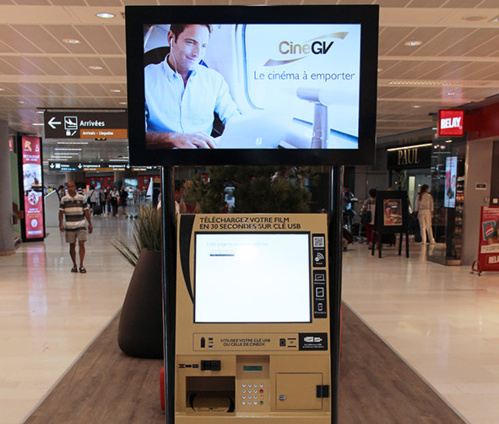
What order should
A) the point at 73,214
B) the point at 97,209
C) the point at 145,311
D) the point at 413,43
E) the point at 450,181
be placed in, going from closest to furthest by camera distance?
the point at 145,311 → the point at 413,43 → the point at 73,214 → the point at 450,181 → the point at 97,209

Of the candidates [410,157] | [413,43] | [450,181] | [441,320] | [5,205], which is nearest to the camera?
[413,43]

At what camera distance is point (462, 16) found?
4.18 meters

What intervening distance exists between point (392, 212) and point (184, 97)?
8.78 metres

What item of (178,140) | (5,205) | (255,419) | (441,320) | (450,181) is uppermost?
(178,140)

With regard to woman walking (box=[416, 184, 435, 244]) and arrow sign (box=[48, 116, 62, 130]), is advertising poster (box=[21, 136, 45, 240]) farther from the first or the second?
woman walking (box=[416, 184, 435, 244])

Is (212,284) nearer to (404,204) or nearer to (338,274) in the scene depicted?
(338,274)

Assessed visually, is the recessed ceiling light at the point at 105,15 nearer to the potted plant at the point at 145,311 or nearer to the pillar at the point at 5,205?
the potted plant at the point at 145,311

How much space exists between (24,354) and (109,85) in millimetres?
4609

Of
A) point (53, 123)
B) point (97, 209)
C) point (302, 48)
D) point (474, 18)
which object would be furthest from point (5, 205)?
point (97, 209)

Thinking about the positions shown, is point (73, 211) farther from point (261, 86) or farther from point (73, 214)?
point (261, 86)

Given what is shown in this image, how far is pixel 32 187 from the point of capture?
11.9 meters

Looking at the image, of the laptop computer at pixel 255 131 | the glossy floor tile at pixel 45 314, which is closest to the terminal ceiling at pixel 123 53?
the laptop computer at pixel 255 131

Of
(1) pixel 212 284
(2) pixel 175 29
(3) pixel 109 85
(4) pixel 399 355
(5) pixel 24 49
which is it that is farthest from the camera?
(3) pixel 109 85

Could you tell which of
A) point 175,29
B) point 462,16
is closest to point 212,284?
point 175,29
